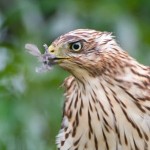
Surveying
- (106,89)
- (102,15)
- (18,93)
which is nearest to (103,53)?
(106,89)

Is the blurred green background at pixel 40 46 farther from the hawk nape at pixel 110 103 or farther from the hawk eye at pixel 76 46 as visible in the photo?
the hawk eye at pixel 76 46

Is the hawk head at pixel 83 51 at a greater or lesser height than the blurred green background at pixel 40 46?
lesser

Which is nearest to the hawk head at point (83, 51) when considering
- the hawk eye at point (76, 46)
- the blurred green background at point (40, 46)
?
the hawk eye at point (76, 46)

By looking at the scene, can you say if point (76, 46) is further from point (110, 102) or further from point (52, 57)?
point (110, 102)

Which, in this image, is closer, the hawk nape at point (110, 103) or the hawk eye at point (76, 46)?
the hawk eye at point (76, 46)

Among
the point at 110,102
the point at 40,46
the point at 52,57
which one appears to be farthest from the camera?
the point at 40,46

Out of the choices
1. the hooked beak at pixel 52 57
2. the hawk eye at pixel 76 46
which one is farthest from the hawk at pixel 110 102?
the hooked beak at pixel 52 57

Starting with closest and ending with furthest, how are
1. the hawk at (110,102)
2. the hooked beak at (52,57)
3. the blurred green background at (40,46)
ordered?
the hooked beak at (52,57) < the hawk at (110,102) < the blurred green background at (40,46)

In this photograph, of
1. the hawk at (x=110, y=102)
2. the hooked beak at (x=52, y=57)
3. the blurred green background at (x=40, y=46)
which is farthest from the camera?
the blurred green background at (x=40, y=46)

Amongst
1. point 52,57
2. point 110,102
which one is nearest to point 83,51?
point 52,57
